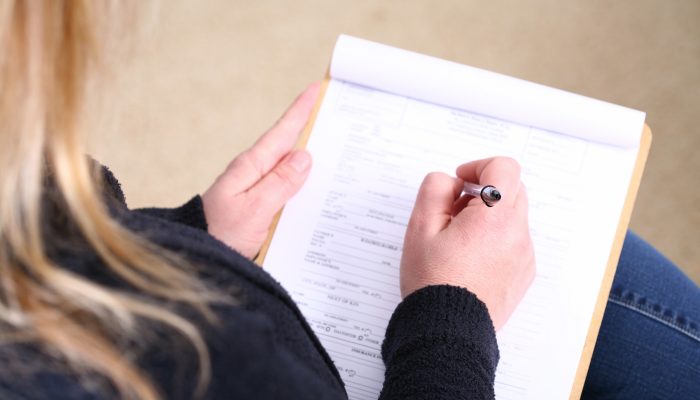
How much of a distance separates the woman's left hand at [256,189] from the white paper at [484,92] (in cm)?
8

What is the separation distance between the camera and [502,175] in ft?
1.86

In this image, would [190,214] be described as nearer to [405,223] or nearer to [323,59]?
[405,223]

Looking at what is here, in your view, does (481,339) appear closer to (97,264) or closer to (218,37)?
(97,264)

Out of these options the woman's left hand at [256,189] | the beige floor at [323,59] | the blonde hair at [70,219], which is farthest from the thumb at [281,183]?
the beige floor at [323,59]

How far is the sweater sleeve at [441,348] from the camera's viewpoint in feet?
1.59

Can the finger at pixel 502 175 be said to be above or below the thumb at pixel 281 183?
above

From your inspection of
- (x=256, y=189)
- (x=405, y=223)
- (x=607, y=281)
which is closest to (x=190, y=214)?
(x=256, y=189)

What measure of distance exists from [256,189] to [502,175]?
0.22 m

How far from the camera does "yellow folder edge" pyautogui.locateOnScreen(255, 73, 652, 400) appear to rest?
22.4 inches

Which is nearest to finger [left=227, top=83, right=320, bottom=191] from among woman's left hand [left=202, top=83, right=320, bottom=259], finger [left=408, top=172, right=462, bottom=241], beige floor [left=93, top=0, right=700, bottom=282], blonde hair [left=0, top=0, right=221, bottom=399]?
woman's left hand [left=202, top=83, right=320, bottom=259]

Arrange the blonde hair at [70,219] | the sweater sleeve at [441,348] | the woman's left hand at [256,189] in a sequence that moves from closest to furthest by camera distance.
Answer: the blonde hair at [70,219], the sweater sleeve at [441,348], the woman's left hand at [256,189]

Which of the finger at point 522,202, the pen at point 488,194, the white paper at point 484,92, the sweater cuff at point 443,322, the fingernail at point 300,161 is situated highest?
the white paper at point 484,92

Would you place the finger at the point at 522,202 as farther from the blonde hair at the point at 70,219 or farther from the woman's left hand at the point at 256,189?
the blonde hair at the point at 70,219

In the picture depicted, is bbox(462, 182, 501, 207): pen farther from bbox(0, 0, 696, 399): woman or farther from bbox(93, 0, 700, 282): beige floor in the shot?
bbox(93, 0, 700, 282): beige floor
